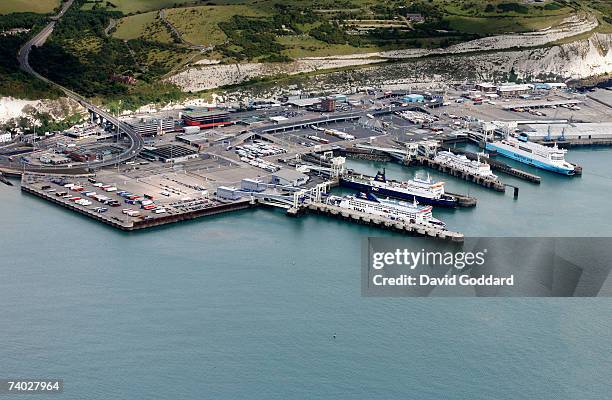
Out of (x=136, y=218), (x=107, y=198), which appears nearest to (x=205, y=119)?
(x=107, y=198)

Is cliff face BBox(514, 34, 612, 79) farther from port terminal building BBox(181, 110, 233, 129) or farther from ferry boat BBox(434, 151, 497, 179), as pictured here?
ferry boat BBox(434, 151, 497, 179)

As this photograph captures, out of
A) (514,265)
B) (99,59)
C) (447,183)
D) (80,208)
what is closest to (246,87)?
(99,59)

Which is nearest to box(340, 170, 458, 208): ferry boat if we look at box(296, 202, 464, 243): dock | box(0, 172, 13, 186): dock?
box(296, 202, 464, 243): dock

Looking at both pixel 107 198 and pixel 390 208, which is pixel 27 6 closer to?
pixel 107 198

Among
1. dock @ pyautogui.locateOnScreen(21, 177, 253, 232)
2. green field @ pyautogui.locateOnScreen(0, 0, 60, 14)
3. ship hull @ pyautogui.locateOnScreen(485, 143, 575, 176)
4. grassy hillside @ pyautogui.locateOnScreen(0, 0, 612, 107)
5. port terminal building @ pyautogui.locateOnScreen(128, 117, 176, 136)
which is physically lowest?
ship hull @ pyautogui.locateOnScreen(485, 143, 575, 176)

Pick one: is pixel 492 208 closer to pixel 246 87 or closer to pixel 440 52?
pixel 246 87

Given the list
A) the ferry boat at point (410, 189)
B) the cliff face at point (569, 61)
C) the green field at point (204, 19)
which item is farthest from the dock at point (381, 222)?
the cliff face at point (569, 61)
